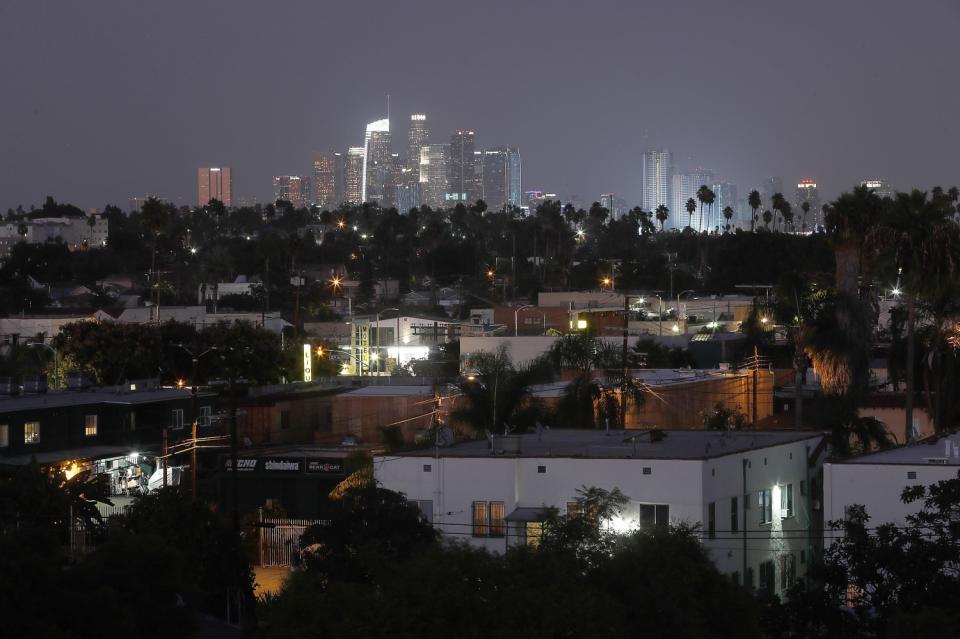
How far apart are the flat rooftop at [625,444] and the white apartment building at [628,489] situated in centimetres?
4

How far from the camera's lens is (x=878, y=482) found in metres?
25.7

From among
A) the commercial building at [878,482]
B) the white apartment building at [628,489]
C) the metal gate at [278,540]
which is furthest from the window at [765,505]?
the metal gate at [278,540]

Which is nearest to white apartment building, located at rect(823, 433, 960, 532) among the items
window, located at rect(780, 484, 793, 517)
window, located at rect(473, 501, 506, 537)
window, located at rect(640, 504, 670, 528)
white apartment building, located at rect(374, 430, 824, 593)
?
white apartment building, located at rect(374, 430, 824, 593)

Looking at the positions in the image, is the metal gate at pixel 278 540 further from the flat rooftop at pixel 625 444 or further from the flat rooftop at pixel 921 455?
the flat rooftop at pixel 921 455

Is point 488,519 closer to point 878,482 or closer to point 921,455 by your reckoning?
point 878,482

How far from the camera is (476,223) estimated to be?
183m

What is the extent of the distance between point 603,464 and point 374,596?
36.7 feet

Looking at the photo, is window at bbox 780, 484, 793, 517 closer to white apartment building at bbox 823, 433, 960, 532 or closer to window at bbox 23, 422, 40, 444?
white apartment building at bbox 823, 433, 960, 532

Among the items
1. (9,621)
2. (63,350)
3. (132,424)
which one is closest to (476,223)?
(63,350)

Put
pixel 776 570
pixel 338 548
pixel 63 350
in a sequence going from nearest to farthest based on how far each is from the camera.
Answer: pixel 338 548 → pixel 776 570 → pixel 63 350

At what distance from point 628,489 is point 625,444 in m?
2.63

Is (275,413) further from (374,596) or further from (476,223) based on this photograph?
(476,223)

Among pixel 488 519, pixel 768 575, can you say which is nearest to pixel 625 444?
pixel 488 519

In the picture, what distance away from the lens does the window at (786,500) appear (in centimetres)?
3041
